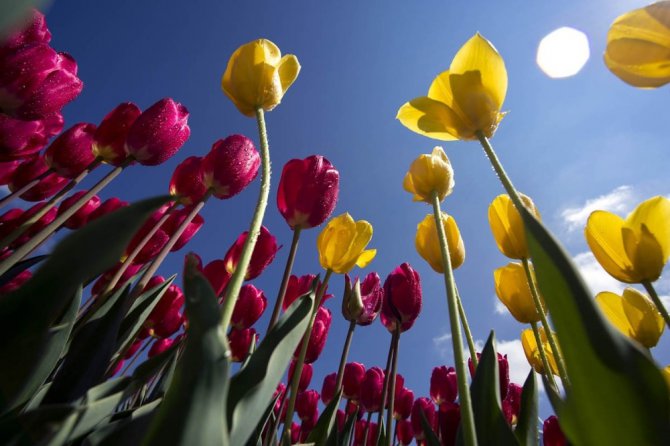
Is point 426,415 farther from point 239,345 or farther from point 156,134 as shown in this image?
point 156,134

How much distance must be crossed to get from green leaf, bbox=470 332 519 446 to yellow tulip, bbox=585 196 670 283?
1.62ft

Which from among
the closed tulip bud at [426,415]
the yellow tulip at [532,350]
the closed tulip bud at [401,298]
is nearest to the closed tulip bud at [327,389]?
the closed tulip bud at [426,415]

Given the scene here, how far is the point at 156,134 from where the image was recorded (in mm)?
1219

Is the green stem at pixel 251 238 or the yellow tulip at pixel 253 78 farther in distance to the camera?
the yellow tulip at pixel 253 78

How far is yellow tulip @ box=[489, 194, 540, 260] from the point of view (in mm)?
1115

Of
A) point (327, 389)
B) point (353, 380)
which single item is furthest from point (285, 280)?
point (327, 389)

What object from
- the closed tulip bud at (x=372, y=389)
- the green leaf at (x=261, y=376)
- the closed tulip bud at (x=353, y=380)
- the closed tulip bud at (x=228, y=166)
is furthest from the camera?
the closed tulip bud at (x=353, y=380)

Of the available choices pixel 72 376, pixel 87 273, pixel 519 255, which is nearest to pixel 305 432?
pixel 519 255

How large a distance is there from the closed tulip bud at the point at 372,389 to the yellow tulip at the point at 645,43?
5.11ft

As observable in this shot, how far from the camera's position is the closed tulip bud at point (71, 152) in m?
1.36

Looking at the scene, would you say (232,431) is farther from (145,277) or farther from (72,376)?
(145,277)

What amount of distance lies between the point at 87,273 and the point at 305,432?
79.8 inches

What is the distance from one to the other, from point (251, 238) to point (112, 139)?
0.97m

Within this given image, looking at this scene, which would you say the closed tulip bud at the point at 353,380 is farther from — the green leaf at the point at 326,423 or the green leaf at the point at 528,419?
the green leaf at the point at 528,419
